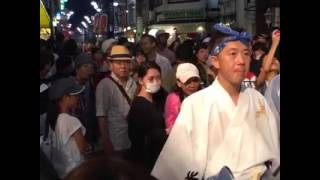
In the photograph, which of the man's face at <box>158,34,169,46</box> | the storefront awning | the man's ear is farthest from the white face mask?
the storefront awning

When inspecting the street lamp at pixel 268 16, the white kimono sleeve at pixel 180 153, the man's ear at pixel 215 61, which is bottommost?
the white kimono sleeve at pixel 180 153

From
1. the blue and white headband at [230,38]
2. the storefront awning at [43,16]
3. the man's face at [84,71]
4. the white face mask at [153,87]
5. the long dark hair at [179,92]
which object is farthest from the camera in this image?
the storefront awning at [43,16]

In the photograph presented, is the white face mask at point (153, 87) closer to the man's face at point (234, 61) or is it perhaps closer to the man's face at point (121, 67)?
the man's face at point (121, 67)

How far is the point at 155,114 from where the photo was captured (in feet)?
10.2

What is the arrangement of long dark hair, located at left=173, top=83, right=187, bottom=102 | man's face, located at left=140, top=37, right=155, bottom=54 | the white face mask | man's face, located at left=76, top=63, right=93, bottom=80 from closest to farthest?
long dark hair, located at left=173, top=83, right=187, bottom=102 → the white face mask → man's face, located at left=76, top=63, right=93, bottom=80 → man's face, located at left=140, top=37, right=155, bottom=54

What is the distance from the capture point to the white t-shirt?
3004 millimetres

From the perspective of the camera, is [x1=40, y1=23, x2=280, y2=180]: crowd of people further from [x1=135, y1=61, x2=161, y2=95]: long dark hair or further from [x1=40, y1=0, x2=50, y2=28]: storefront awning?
[x1=40, y1=0, x2=50, y2=28]: storefront awning

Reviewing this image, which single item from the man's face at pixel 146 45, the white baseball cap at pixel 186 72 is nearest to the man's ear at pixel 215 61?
the white baseball cap at pixel 186 72

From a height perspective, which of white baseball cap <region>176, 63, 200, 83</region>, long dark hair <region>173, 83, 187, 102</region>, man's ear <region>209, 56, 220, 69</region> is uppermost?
man's ear <region>209, 56, 220, 69</region>

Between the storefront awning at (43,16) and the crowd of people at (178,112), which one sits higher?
the storefront awning at (43,16)

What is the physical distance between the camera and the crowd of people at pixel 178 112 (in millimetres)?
2949

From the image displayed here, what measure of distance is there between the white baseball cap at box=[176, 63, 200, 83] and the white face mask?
0.47ft

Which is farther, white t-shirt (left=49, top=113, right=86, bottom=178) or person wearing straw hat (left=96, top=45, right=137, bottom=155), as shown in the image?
person wearing straw hat (left=96, top=45, right=137, bottom=155)
